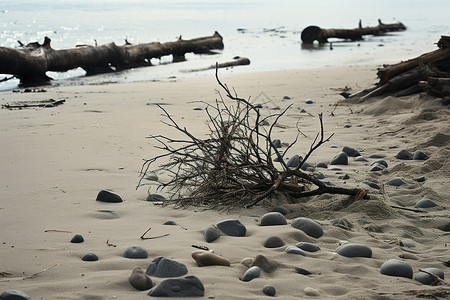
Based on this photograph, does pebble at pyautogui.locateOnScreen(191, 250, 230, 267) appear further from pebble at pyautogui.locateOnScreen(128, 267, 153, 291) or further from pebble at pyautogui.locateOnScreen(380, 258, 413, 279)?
pebble at pyautogui.locateOnScreen(380, 258, 413, 279)

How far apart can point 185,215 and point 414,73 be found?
A: 18.5ft

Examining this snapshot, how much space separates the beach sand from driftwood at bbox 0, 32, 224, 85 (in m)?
5.13

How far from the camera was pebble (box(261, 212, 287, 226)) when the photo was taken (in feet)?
10.9

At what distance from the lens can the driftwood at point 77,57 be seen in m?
12.1

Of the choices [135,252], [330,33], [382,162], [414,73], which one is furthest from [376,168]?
[330,33]

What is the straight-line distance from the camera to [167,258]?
2535 millimetres

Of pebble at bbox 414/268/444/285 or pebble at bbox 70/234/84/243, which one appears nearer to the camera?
pebble at bbox 414/268/444/285

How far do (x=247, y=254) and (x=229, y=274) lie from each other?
0.96ft

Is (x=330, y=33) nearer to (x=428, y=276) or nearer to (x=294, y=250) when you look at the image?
(x=294, y=250)

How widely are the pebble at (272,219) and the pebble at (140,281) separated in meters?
1.10

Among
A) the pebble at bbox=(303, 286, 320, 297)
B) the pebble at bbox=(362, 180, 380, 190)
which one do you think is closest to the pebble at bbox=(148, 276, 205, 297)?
the pebble at bbox=(303, 286, 320, 297)

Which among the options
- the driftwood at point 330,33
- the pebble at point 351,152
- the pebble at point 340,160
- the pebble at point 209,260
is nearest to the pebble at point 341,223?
the pebble at point 209,260

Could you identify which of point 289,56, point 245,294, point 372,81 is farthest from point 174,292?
point 289,56

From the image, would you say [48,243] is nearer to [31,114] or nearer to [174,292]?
[174,292]
